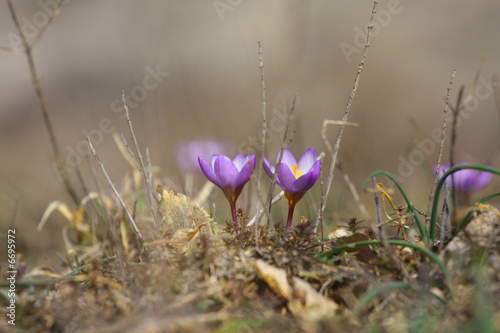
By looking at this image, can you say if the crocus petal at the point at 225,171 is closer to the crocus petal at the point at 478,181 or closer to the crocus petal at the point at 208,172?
the crocus petal at the point at 208,172

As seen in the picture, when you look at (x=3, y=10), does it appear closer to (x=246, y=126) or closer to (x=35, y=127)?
(x=35, y=127)

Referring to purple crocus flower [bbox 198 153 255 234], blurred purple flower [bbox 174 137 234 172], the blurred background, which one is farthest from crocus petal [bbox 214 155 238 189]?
the blurred background

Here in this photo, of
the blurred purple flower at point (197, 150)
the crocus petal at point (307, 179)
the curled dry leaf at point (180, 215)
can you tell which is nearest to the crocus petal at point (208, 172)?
the curled dry leaf at point (180, 215)

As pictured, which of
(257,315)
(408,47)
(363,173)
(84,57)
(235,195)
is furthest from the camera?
(84,57)

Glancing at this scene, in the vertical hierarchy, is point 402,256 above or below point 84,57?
below

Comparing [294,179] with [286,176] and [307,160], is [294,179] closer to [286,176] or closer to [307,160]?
[286,176]

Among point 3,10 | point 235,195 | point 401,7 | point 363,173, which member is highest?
point 3,10

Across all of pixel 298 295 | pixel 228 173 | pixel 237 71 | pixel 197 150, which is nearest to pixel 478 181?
pixel 228 173

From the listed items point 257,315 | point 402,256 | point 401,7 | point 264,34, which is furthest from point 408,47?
point 257,315
